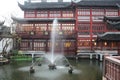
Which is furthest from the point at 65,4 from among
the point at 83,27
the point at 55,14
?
the point at 83,27

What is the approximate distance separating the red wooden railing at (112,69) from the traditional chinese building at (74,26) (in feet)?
99.0

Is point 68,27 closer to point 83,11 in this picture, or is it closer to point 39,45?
point 83,11

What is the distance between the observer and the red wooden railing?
43.5 feet

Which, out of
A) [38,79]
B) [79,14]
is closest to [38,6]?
[79,14]

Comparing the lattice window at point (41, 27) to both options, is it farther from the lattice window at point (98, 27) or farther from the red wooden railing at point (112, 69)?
the red wooden railing at point (112, 69)

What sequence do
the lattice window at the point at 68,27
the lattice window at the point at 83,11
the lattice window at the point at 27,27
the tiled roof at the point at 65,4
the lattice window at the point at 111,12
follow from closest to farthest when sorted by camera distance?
the tiled roof at the point at 65,4 → the lattice window at the point at 83,11 → the lattice window at the point at 111,12 → the lattice window at the point at 68,27 → the lattice window at the point at 27,27

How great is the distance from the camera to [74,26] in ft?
168

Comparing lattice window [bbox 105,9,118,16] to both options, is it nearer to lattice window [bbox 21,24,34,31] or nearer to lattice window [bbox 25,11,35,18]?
lattice window [bbox 25,11,35,18]

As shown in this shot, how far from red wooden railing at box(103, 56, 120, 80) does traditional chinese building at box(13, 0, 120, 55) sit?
99.0 feet

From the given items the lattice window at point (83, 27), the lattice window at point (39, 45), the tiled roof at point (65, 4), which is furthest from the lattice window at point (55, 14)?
the lattice window at point (39, 45)

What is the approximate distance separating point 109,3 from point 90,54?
41.1 ft

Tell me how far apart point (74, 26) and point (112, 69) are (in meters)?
36.9

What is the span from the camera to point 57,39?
50.2 m

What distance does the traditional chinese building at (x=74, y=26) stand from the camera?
48438mm
